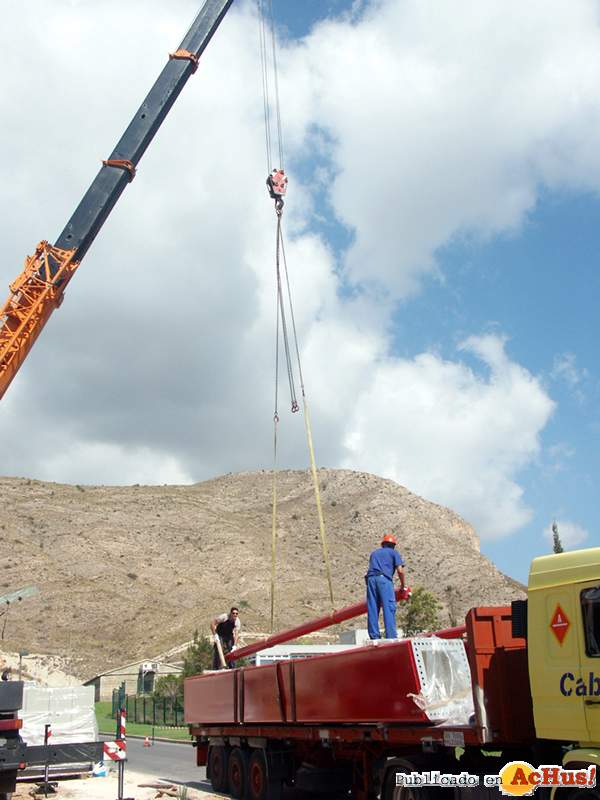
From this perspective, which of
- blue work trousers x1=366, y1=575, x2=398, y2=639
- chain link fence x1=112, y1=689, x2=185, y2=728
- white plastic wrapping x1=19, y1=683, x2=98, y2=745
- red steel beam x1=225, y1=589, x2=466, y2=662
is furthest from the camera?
chain link fence x1=112, y1=689, x2=185, y2=728

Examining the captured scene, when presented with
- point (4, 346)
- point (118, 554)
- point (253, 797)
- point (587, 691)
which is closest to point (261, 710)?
point (253, 797)

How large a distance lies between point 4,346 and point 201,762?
387 inches

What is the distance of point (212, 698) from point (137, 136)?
13313 mm

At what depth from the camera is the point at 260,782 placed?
1378cm

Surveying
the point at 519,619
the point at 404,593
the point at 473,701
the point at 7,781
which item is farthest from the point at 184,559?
the point at 519,619

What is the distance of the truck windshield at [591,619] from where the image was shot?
7668 millimetres

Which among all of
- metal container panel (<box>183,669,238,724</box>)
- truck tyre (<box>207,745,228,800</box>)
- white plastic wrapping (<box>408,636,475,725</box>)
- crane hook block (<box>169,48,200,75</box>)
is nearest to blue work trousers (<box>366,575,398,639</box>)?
white plastic wrapping (<box>408,636,475,725</box>)

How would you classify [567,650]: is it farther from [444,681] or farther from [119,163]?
[119,163]

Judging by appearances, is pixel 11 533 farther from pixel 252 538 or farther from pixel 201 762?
pixel 201 762

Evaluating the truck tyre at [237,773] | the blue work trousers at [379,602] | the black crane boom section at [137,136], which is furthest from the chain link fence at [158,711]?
the blue work trousers at [379,602]

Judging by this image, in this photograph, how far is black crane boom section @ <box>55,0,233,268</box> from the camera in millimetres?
19578

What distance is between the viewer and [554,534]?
132 feet

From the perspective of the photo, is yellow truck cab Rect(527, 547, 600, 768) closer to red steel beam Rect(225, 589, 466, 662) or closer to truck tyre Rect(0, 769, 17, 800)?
red steel beam Rect(225, 589, 466, 662)

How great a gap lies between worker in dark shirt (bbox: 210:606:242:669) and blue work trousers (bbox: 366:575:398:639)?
5625 millimetres
